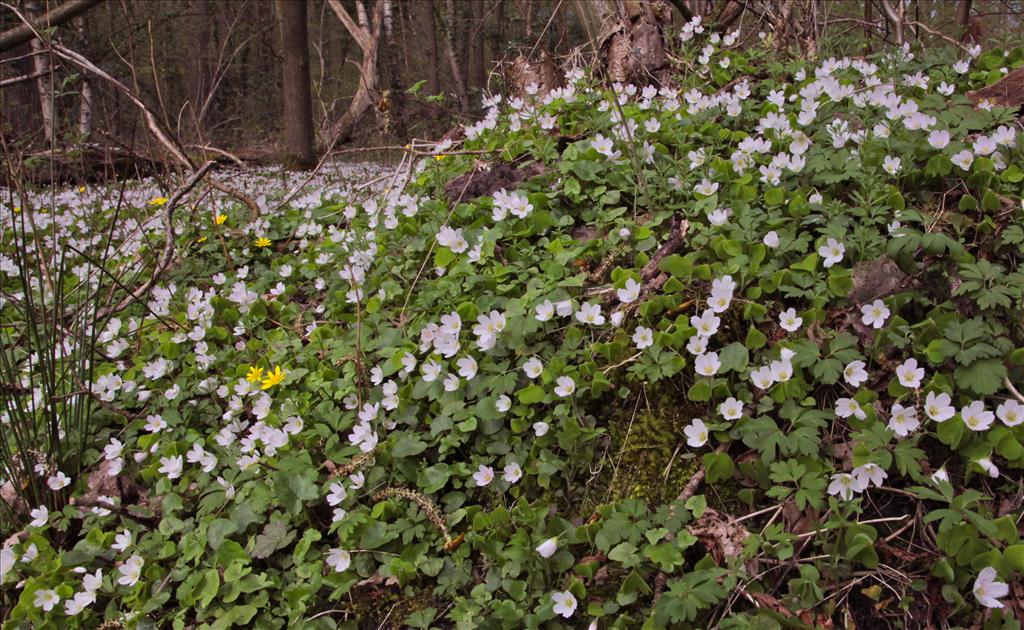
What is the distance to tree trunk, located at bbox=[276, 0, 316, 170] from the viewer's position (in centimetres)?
888

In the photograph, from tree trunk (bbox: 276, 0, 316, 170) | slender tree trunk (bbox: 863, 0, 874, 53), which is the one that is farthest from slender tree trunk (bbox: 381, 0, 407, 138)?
slender tree trunk (bbox: 863, 0, 874, 53)

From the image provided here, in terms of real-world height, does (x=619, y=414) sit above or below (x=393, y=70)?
below

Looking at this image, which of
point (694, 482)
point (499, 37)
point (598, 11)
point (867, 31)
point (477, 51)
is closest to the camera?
point (694, 482)

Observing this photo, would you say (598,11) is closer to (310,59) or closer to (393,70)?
(393,70)

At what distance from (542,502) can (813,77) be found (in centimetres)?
276

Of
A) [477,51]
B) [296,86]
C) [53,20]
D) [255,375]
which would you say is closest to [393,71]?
[296,86]

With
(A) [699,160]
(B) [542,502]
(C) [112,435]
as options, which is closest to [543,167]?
(A) [699,160]

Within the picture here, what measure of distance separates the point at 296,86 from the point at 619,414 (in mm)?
8254

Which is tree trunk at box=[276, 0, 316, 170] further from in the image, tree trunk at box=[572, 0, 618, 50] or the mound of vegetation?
the mound of vegetation

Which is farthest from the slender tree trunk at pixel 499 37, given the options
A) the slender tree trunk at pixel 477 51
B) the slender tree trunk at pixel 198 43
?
the slender tree trunk at pixel 198 43

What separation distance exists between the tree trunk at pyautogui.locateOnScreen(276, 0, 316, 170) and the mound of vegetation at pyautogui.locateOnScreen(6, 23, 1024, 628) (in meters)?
6.29

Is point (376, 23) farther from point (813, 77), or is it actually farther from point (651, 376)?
point (651, 376)

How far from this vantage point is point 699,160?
288 cm

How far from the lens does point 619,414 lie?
2.30 meters
